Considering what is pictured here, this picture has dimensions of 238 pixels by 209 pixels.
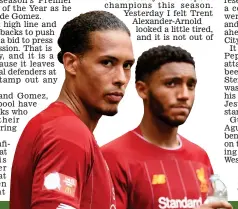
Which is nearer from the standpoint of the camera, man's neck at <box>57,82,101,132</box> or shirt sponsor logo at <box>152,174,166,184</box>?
man's neck at <box>57,82,101,132</box>

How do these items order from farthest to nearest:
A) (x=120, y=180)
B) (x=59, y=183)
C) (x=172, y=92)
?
1. (x=172, y=92)
2. (x=120, y=180)
3. (x=59, y=183)

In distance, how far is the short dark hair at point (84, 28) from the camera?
117 cm

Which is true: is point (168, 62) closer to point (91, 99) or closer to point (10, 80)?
point (91, 99)

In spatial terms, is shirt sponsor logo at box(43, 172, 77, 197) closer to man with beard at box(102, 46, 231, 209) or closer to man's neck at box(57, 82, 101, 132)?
man's neck at box(57, 82, 101, 132)

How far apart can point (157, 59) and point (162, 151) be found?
34 cm

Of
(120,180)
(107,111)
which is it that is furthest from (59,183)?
(120,180)

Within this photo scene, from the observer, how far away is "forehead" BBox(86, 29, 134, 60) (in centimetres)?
114

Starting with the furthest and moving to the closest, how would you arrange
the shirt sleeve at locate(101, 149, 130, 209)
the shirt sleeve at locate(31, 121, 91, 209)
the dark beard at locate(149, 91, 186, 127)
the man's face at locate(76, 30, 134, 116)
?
the dark beard at locate(149, 91, 186, 127) → the shirt sleeve at locate(101, 149, 130, 209) → the man's face at locate(76, 30, 134, 116) → the shirt sleeve at locate(31, 121, 91, 209)

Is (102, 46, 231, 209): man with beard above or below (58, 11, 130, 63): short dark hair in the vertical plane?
below

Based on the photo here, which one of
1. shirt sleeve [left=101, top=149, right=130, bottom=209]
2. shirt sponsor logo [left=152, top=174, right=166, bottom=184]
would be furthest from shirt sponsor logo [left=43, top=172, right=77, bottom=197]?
shirt sponsor logo [left=152, top=174, right=166, bottom=184]

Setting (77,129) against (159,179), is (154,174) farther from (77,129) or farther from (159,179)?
(77,129)

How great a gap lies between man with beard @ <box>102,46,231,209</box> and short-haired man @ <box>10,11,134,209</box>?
0.68 m

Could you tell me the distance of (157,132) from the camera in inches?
76.8

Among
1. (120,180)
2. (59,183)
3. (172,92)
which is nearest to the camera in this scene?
(59,183)
